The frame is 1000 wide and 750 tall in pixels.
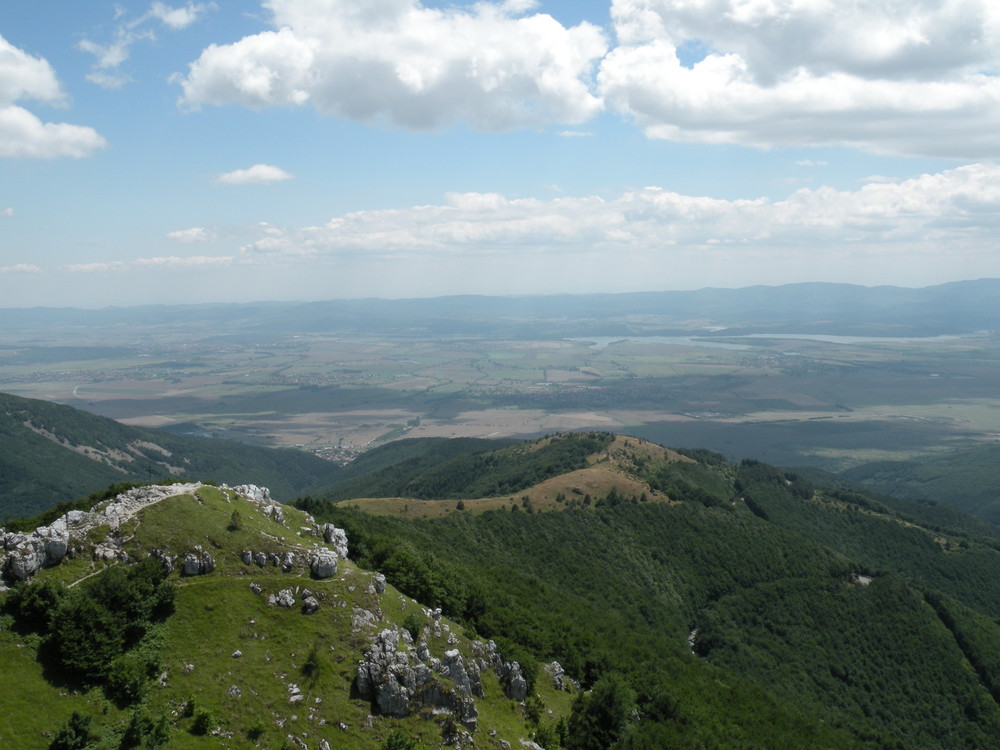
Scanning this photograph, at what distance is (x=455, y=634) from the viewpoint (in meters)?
61.2

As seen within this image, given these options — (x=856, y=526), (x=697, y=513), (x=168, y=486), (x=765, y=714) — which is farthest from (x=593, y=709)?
(x=856, y=526)

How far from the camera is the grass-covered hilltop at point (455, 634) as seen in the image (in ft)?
153

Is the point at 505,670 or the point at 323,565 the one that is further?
the point at 505,670

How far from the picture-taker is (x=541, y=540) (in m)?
124

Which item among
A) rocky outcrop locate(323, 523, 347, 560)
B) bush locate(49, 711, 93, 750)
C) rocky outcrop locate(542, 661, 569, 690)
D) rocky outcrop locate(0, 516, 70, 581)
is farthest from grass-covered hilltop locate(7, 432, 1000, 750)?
rocky outcrop locate(542, 661, 569, 690)

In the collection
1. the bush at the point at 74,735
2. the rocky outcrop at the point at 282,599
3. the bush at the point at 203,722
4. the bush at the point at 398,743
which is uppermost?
the rocky outcrop at the point at 282,599

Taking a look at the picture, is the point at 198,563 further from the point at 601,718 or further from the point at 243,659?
the point at 601,718

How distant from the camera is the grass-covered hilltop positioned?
46.7 m

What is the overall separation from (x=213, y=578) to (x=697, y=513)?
115204mm

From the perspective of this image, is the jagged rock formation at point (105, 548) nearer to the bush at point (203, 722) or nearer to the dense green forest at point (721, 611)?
the dense green forest at point (721, 611)

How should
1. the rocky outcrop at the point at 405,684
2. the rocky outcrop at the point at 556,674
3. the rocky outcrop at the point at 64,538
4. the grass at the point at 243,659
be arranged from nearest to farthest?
the grass at the point at 243,659 → the rocky outcrop at the point at 405,684 → the rocky outcrop at the point at 64,538 → the rocky outcrop at the point at 556,674

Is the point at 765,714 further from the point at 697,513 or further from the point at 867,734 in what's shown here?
the point at 697,513

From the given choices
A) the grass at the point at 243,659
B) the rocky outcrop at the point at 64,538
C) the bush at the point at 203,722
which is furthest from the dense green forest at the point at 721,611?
the bush at the point at 203,722

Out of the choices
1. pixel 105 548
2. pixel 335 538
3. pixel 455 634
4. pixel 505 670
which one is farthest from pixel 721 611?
pixel 105 548
